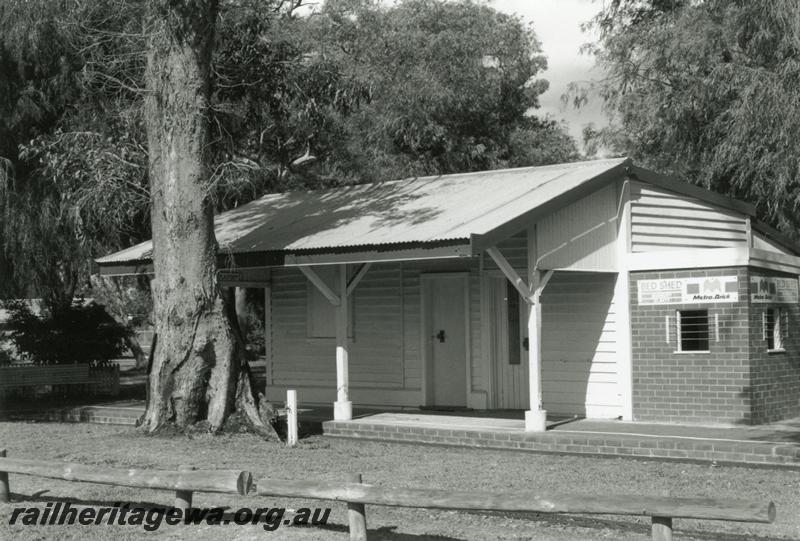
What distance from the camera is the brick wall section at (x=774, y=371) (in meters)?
15.3

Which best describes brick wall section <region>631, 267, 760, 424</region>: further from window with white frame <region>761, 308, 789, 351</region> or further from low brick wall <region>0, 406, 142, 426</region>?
low brick wall <region>0, 406, 142, 426</region>

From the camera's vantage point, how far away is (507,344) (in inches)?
696

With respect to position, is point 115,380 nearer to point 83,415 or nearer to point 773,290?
point 83,415

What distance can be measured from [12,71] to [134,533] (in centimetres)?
1181

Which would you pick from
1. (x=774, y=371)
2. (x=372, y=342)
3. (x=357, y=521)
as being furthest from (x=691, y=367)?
(x=357, y=521)

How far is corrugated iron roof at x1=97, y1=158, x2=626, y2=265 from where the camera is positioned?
15172 millimetres

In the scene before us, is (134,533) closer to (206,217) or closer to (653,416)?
(206,217)

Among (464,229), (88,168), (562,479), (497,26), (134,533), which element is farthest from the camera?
(497,26)

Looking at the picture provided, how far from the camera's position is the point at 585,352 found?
16.8 m

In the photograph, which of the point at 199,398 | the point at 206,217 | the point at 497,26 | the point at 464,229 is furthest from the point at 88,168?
the point at 497,26

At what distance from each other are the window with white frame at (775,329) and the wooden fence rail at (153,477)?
10.0 metres

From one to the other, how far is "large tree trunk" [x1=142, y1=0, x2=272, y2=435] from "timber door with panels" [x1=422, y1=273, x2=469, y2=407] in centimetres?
413

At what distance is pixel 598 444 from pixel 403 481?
3281 mm

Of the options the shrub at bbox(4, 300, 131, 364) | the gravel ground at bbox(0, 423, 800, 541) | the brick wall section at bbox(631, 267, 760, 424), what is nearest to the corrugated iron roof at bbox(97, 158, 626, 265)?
the brick wall section at bbox(631, 267, 760, 424)
